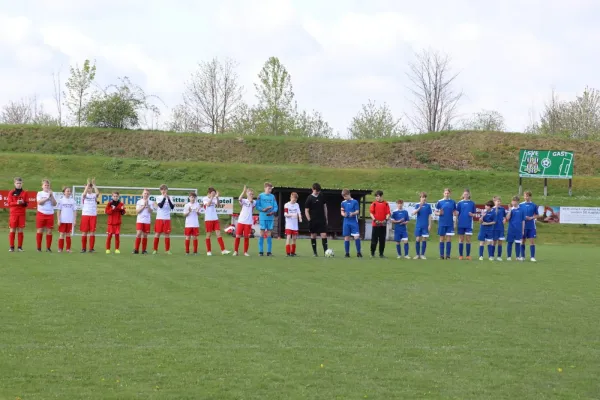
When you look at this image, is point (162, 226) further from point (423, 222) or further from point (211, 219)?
point (423, 222)

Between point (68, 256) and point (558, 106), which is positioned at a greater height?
point (558, 106)

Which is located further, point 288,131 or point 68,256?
point 288,131

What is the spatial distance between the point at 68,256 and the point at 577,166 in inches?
1852

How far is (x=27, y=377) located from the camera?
21.8ft

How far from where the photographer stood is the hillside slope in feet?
189

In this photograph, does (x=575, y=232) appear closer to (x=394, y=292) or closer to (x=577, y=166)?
(x=577, y=166)

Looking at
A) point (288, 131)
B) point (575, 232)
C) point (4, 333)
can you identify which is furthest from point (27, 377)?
point (288, 131)

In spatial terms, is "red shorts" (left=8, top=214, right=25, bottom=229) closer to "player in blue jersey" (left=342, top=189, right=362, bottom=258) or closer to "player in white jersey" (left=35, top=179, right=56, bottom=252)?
"player in white jersey" (left=35, top=179, right=56, bottom=252)

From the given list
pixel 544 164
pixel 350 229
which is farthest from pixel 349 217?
pixel 544 164

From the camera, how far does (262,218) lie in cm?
2136

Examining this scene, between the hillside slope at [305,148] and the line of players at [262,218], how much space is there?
34.9 meters

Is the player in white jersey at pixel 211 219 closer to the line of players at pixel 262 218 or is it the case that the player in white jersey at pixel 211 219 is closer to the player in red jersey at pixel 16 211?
the line of players at pixel 262 218

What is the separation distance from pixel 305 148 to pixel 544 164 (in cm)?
2043

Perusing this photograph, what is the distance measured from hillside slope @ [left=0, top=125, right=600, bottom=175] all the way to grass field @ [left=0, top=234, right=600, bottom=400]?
42456mm
